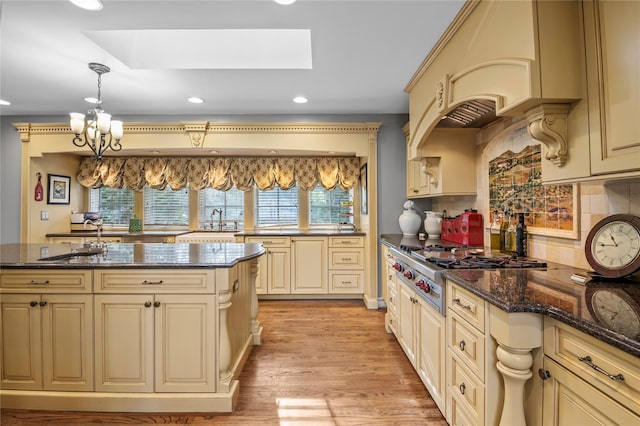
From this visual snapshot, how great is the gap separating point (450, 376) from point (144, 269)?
1.89 meters

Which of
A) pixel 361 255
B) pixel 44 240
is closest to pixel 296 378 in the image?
pixel 361 255

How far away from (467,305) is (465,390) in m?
0.43

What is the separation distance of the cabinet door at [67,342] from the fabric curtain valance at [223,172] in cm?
278

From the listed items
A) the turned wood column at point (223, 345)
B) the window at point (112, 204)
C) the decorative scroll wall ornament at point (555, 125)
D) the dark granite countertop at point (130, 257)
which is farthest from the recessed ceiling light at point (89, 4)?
the window at point (112, 204)

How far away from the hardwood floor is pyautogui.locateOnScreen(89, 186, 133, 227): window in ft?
10.4

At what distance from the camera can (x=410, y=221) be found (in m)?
3.55

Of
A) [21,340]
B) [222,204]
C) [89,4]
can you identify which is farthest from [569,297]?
[222,204]

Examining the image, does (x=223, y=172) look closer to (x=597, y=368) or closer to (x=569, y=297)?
(x=569, y=297)

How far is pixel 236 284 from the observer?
225 cm

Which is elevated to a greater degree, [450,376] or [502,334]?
[502,334]

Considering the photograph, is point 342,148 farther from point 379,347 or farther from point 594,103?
point 594,103

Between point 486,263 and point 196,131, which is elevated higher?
point 196,131

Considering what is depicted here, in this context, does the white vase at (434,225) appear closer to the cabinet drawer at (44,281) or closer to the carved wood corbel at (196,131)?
the carved wood corbel at (196,131)

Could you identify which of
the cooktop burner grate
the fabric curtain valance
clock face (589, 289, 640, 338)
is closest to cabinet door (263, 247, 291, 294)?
the fabric curtain valance
